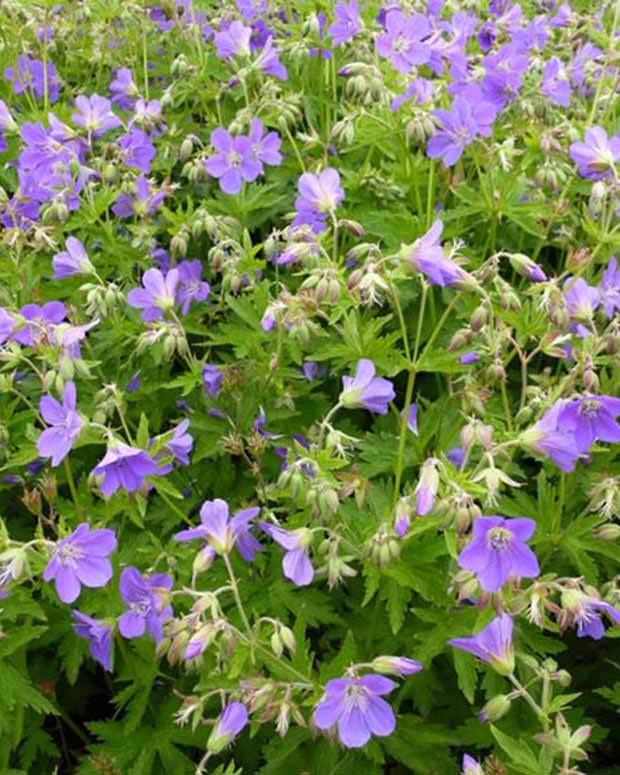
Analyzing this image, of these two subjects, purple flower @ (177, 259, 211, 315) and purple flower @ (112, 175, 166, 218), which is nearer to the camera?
purple flower @ (177, 259, 211, 315)

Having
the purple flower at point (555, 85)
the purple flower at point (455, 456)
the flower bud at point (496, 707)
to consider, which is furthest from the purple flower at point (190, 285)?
the flower bud at point (496, 707)

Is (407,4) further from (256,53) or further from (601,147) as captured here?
(601,147)

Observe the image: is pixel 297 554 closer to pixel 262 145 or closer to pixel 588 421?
pixel 588 421

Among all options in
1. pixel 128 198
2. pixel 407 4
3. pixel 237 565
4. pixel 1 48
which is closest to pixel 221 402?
pixel 237 565

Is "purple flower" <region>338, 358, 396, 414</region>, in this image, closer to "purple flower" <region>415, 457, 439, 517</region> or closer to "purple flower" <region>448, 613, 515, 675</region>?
"purple flower" <region>415, 457, 439, 517</region>

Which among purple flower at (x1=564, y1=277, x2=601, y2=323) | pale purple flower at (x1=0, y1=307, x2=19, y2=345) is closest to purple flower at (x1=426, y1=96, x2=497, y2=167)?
purple flower at (x1=564, y1=277, x2=601, y2=323)

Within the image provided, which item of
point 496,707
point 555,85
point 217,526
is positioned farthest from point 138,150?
point 496,707

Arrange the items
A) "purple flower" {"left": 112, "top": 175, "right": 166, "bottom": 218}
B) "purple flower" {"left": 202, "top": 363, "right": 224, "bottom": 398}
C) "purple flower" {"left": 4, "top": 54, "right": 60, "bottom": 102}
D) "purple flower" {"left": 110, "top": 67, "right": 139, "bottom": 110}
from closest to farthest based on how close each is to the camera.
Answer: "purple flower" {"left": 202, "top": 363, "right": 224, "bottom": 398}, "purple flower" {"left": 112, "top": 175, "right": 166, "bottom": 218}, "purple flower" {"left": 110, "top": 67, "right": 139, "bottom": 110}, "purple flower" {"left": 4, "top": 54, "right": 60, "bottom": 102}
